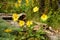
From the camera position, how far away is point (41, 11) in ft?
20.1

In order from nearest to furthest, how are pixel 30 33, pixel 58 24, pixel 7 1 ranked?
pixel 30 33 < pixel 58 24 < pixel 7 1

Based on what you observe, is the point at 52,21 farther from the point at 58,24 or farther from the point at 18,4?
the point at 18,4

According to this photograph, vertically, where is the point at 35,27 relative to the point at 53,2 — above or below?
below

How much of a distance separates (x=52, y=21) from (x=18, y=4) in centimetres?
134

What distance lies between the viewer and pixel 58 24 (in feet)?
18.8

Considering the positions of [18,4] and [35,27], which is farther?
[18,4]

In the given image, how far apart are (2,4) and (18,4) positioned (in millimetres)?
511

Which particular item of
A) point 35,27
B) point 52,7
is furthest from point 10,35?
point 52,7

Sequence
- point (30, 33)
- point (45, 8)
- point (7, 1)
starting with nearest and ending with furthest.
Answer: point (30, 33)
point (45, 8)
point (7, 1)

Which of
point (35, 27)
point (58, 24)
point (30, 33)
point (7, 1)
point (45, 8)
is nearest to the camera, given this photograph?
point (30, 33)

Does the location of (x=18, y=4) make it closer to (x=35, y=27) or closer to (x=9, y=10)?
(x=9, y=10)

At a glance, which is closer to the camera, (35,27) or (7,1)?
(35,27)

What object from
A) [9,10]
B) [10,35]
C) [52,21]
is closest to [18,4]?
[9,10]

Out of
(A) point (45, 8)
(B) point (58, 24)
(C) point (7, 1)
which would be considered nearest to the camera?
(B) point (58, 24)
